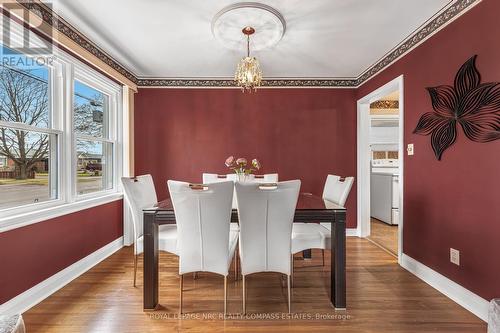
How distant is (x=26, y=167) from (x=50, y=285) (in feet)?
3.46

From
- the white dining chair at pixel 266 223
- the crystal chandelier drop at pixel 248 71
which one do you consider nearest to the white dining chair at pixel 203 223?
the white dining chair at pixel 266 223

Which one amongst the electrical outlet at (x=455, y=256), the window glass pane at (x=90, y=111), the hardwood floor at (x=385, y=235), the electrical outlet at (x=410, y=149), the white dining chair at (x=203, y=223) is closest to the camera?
the white dining chair at (x=203, y=223)

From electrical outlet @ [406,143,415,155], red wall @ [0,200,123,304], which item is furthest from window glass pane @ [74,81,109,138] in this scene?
electrical outlet @ [406,143,415,155]

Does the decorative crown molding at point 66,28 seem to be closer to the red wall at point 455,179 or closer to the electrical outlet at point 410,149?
the red wall at point 455,179

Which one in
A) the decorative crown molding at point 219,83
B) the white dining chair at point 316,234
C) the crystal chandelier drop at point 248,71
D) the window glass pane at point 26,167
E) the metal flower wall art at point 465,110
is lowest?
the white dining chair at point 316,234

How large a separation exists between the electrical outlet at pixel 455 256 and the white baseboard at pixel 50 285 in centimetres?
350

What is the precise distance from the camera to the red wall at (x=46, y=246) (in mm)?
1894

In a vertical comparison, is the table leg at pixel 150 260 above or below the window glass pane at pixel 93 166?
below

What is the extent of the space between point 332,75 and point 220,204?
120 inches

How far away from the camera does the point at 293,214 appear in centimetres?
188

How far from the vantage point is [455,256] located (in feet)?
7.10

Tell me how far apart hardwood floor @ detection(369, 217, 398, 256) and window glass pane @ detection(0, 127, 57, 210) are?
3949mm

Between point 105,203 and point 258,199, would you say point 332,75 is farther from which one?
point 105,203

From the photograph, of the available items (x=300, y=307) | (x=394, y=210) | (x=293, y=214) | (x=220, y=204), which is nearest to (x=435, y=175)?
(x=293, y=214)
